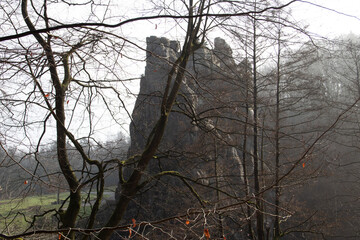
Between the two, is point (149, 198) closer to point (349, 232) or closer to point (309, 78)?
point (309, 78)

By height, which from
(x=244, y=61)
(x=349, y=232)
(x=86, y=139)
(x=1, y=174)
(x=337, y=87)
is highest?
(x=337, y=87)

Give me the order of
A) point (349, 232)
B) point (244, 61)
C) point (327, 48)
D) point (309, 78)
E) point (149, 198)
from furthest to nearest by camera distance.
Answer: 1. point (349, 232)
2. point (149, 198)
3. point (309, 78)
4. point (244, 61)
5. point (327, 48)

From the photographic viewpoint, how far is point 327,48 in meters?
2.50

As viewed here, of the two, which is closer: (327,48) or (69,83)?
(327,48)

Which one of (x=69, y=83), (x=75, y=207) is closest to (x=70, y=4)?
(x=69, y=83)

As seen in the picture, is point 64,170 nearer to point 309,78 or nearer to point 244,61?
point 244,61

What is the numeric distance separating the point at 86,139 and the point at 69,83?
0.78 m

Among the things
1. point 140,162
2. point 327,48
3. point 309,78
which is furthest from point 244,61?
point 327,48

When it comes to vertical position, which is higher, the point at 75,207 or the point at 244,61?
the point at 244,61

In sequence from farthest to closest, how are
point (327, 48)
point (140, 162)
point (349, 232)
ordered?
point (349, 232) < point (140, 162) < point (327, 48)

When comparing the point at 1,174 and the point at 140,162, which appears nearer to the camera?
the point at 1,174

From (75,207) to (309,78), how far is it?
6808mm

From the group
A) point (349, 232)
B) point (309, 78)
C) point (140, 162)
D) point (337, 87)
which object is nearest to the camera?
point (140, 162)

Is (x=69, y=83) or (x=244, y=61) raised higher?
(x=244, y=61)
